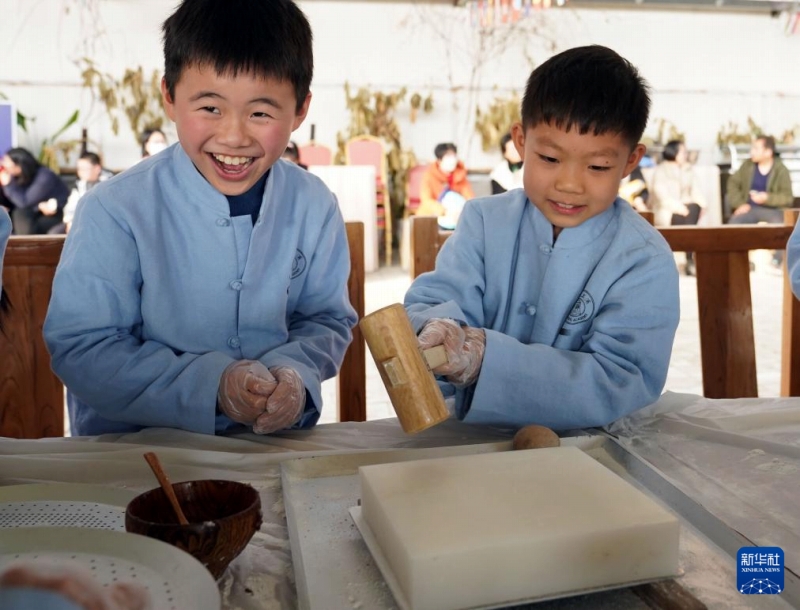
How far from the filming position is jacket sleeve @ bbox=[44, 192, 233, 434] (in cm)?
107

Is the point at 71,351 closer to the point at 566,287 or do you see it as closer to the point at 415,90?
the point at 566,287

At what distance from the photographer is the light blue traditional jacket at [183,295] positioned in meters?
1.09

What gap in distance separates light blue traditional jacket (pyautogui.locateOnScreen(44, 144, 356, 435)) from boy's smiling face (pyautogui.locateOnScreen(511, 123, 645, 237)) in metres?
0.37

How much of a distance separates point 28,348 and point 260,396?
0.67 metres

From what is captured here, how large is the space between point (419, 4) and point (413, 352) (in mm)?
8192

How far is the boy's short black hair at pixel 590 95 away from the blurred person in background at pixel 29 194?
19.0 ft

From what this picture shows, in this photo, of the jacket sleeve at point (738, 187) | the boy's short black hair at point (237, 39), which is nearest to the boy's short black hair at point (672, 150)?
the jacket sleeve at point (738, 187)

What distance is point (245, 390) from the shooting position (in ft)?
3.31

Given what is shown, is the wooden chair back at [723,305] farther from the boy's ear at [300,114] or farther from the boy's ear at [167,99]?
the boy's ear at [167,99]

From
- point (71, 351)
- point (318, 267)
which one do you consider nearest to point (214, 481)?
point (71, 351)

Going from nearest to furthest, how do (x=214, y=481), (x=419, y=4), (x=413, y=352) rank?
(x=214, y=481) → (x=413, y=352) → (x=419, y=4)

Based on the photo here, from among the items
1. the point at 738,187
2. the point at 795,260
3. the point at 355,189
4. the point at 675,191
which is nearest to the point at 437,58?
the point at 355,189

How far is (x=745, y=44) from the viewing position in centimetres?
880

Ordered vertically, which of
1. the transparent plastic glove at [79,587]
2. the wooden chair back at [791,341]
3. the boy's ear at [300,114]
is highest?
the boy's ear at [300,114]
